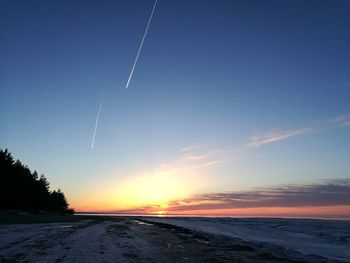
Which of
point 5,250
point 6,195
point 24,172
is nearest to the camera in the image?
point 5,250

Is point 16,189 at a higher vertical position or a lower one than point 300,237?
higher

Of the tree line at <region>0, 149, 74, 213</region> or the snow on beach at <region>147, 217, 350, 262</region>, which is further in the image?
the tree line at <region>0, 149, 74, 213</region>

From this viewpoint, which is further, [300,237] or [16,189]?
[16,189]

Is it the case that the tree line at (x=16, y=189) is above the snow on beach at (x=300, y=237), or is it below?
above

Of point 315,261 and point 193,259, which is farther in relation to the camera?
point 315,261

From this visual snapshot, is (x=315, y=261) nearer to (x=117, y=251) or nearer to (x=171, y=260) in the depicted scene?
(x=171, y=260)

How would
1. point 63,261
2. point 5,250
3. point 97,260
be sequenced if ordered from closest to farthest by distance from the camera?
1. point 63,261
2. point 97,260
3. point 5,250

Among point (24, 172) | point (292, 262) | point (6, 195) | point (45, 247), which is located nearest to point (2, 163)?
point (6, 195)

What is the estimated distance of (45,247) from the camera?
19.4m

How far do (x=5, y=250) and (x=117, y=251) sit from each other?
554 centimetres

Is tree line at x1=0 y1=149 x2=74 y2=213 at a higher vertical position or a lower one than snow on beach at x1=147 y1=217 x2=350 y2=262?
higher

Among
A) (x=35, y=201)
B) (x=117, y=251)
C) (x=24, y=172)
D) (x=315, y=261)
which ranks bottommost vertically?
(x=315, y=261)

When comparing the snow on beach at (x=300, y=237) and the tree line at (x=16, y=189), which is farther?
the tree line at (x=16, y=189)

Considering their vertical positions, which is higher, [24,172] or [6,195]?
[24,172]
